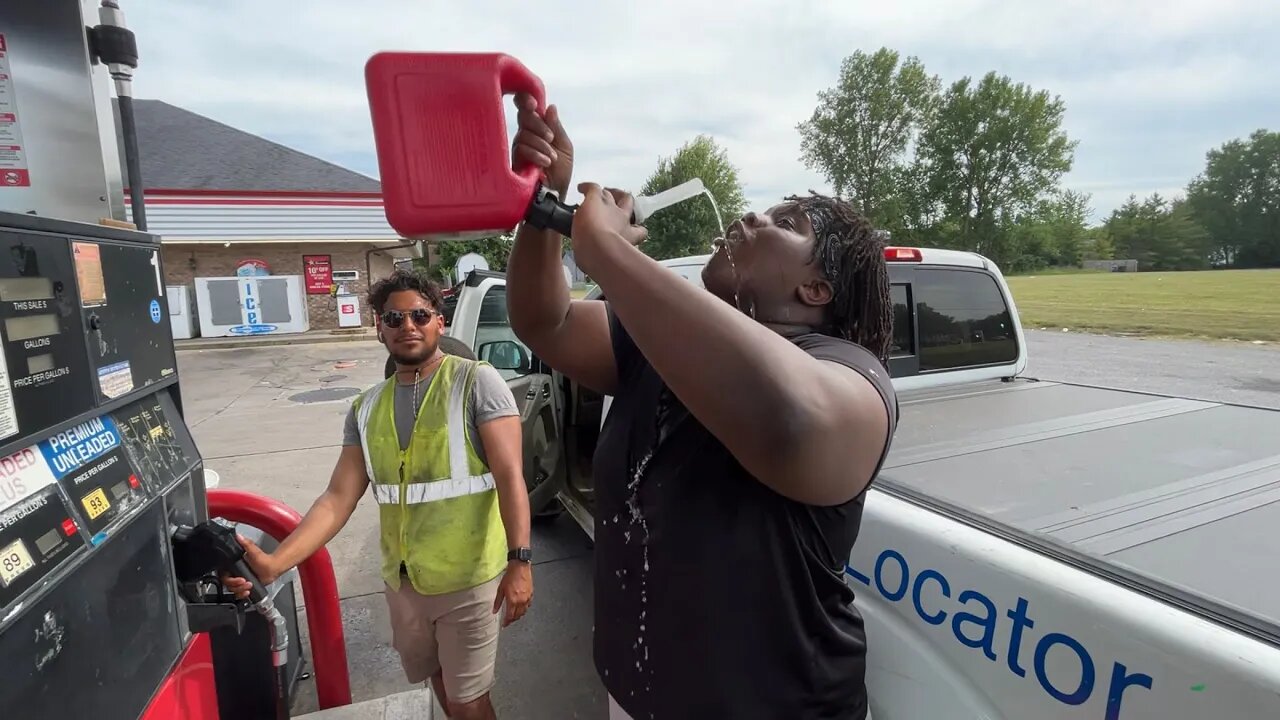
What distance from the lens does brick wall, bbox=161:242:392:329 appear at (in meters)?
17.5

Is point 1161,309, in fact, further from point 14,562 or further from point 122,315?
point 14,562

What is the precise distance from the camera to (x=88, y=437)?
124 cm

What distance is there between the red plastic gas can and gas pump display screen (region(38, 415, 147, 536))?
756mm

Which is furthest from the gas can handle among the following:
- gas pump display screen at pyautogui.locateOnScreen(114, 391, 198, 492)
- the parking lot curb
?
the parking lot curb

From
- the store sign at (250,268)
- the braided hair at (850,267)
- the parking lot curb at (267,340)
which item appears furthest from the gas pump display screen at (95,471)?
the store sign at (250,268)

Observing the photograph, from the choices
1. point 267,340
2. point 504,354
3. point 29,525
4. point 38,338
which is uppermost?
point 38,338

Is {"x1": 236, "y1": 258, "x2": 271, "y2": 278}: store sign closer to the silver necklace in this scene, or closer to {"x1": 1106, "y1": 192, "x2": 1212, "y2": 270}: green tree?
the silver necklace

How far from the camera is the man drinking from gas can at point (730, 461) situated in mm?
854

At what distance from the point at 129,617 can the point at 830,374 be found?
141 cm

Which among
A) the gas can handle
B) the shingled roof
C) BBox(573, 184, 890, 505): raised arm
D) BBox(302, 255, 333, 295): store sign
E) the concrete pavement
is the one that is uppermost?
the shingled roof

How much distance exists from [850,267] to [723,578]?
593 mm

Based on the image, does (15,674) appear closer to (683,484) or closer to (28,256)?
(28,256)

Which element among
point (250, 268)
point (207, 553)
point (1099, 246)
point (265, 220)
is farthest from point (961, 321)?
point (1099, 246)

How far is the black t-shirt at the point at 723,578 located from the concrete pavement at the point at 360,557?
1966 millimetres
